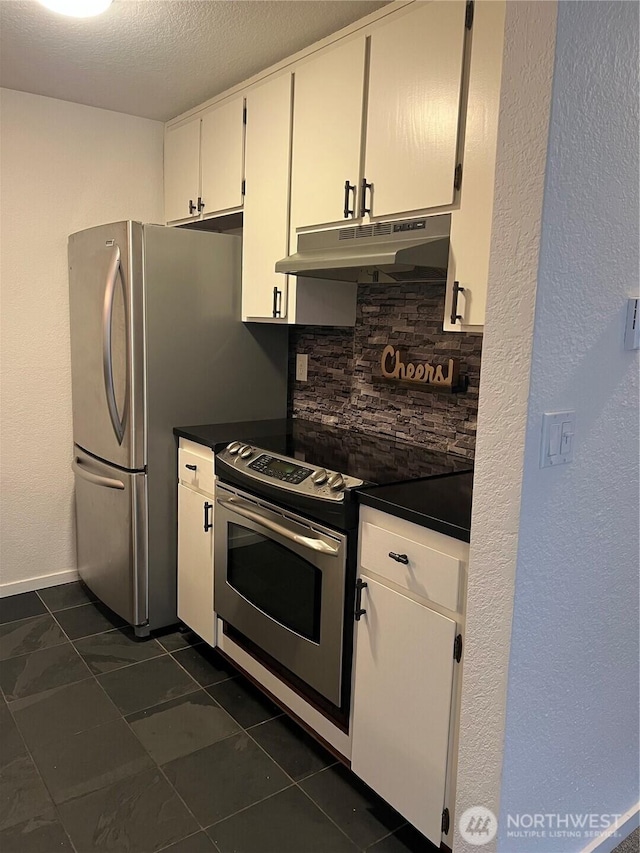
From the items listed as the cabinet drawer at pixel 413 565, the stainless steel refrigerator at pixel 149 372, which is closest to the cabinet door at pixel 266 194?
the stainless steel refrigerator at pixel 149 372

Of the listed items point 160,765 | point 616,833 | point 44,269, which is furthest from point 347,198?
point 616,833

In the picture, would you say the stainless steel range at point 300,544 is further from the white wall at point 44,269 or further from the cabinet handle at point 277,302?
the white wall at point 44,269

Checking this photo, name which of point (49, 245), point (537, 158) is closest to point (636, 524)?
point (537, 158)

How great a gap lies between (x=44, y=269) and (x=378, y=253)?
6.17 ft

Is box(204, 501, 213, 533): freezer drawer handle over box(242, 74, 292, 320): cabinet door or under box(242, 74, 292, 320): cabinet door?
under

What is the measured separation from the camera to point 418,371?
7.95 feet

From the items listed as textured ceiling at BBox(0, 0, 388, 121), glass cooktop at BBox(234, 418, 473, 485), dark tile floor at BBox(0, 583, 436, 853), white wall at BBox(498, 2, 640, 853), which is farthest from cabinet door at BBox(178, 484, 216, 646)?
textured ceiling at BBox(0, 0, 388, 121)

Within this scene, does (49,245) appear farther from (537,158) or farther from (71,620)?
(537,158)

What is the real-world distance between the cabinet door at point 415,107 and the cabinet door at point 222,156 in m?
0.81

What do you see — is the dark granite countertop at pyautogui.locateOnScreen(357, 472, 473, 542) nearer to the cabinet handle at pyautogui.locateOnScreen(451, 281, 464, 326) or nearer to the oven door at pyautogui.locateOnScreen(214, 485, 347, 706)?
the oven door at pyautogui.locateOnScreen(214, 485, 347, 706)

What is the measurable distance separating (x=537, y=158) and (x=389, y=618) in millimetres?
1167

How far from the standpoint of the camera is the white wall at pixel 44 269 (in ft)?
9.86

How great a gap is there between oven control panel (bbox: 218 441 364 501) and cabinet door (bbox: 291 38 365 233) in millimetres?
826

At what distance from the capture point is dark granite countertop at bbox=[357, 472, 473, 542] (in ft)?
5.11
